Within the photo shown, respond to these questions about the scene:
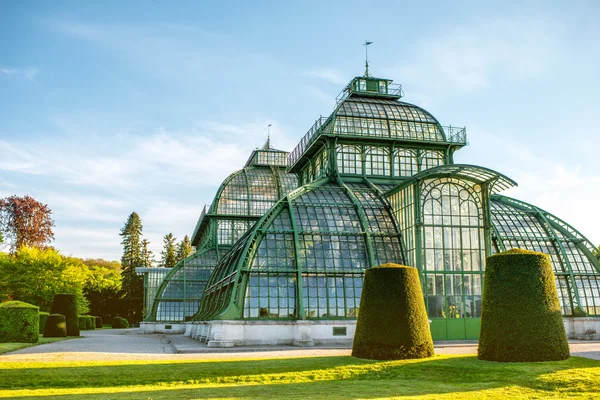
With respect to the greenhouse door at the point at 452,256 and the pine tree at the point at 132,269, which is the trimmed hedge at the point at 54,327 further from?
the pine tree at the point at 132,269

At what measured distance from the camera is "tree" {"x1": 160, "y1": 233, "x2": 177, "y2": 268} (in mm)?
116875

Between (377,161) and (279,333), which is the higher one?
(377,161)

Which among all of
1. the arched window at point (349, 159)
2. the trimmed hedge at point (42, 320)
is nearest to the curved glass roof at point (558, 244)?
the arched window at point (349, 159)

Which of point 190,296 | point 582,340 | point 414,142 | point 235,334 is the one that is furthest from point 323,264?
point 190,296

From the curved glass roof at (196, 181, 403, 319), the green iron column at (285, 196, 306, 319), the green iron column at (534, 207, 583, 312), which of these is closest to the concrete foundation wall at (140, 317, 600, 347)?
the curved glass roof at (196, 181, 403, 319)

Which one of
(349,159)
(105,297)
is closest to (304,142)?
(349,159)

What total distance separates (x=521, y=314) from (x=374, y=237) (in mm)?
16338

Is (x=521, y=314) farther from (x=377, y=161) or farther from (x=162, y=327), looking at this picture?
(x=162, y=327)

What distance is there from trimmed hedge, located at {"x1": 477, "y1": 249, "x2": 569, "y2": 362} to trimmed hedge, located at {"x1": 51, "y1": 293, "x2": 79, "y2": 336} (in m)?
35.3

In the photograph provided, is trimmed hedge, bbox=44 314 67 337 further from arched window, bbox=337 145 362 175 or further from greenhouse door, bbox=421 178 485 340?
greenhouse door, bbox=421 178 485 340

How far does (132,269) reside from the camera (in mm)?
103250

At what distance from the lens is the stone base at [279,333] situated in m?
31.2

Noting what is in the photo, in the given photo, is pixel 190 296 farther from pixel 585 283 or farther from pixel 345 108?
pixel 585 283

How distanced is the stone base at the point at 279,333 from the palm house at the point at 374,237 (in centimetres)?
6
